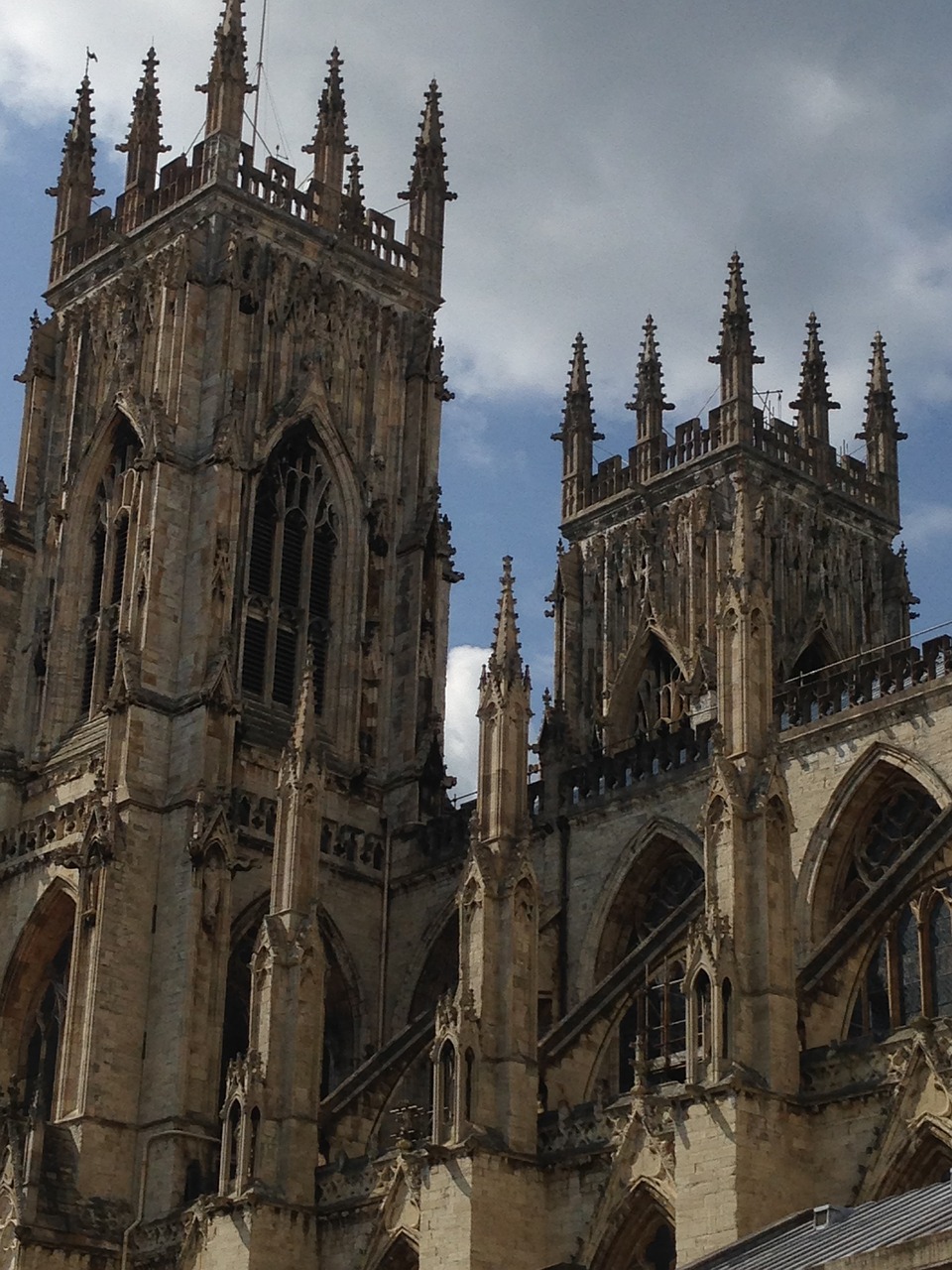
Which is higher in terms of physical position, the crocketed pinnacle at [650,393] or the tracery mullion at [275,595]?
the crocketed pinnacle at [650,393]

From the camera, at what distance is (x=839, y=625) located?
5319 centimetres

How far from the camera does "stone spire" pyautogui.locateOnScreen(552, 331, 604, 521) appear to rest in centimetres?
5697

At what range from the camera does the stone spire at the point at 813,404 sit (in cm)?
5528

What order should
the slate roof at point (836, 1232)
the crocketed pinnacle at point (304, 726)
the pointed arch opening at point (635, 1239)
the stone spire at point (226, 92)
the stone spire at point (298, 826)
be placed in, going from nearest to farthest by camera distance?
the slate roof at point (836, 1232) → the pointed arch opening at point (635, 1239) → the stone spire at point (298, 826) → the crocketed pinnacle at point (304, 726) → the stone spire at point (226, 92)

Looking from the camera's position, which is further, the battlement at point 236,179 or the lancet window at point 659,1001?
the battlement at point 236,179

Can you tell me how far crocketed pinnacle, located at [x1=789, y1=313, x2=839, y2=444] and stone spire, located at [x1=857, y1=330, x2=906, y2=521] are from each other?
123 centimetres

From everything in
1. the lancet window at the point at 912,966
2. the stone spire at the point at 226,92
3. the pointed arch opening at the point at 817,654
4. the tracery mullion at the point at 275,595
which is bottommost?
the lancet window at the point at 912,966

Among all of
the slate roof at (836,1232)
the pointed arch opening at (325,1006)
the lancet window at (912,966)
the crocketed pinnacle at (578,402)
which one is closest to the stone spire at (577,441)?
the crocketed pinnacle at (578,402)

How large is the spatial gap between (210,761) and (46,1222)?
8565 millimetres

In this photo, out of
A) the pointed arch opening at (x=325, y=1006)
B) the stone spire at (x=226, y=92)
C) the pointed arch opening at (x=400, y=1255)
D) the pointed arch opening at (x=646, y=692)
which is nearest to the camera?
the pointed arch opening at (x=400, y=1255)

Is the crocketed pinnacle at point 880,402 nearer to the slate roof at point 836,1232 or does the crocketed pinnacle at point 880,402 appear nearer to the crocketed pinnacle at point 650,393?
the crocketed pinnacle at point 650,393

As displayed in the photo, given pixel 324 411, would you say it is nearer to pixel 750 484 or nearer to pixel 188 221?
pixel 188 221

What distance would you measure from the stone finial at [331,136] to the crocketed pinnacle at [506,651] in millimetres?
16167

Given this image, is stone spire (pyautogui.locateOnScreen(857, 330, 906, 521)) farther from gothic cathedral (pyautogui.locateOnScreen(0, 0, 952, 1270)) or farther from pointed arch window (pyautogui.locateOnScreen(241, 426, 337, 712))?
pointed arch window (pyautogui.locateOnScreen(241, 426, 337, 712))
